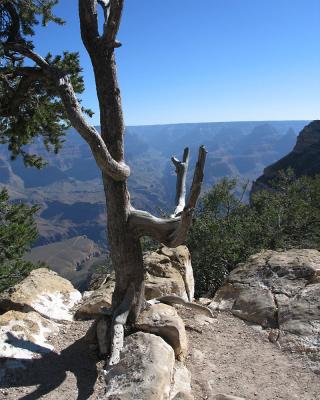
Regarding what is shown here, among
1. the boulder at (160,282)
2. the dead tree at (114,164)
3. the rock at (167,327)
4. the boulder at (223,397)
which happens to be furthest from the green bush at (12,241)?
the boulder at (223,397)

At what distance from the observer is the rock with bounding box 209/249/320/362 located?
35.5ft

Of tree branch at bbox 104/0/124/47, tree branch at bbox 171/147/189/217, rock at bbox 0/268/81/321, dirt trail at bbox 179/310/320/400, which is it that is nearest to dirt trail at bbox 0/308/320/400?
dirt trail at bbox 179/310/320/400

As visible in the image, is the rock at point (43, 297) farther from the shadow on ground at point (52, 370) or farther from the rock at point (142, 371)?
the rock at point (142, 371)

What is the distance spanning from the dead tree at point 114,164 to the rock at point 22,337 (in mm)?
1919

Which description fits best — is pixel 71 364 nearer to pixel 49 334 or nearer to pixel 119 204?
pixel 49 334

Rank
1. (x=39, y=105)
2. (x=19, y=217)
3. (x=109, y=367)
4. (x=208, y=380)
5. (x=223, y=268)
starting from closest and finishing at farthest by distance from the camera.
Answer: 1. (x=109, y=367)
2. (x=208, y=380)
3. (x=39, y=105)
4. (x=223, y=268)
5. (x=19, y=217)

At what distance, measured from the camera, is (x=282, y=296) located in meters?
12.3

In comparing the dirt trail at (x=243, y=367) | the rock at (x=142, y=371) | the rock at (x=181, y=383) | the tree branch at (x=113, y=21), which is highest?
the tree branch at (x=113, y=21)

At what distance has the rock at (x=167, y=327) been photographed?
941cm

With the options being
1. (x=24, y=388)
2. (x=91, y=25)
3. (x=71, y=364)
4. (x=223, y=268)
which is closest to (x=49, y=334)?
(x=71, y=364)

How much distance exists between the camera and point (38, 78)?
9766 mm

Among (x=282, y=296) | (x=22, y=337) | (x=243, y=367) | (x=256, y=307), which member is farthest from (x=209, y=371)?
(x=22, y=337)

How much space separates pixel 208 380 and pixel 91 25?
8281 mm

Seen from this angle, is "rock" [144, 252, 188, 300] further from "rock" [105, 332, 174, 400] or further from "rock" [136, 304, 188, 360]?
"rock" [105, 332, 174, 400]
